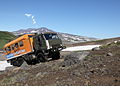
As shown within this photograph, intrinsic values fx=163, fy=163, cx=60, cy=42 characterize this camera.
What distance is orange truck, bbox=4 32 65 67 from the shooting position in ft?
58.0

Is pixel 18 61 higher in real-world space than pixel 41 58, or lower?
lower

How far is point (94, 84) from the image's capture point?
6.86 m

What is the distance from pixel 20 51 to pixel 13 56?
2.24 metres

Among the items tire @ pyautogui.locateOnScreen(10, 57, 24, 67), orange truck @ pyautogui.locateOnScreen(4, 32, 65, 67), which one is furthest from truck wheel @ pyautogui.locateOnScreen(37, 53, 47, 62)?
tire @ pyautogui.locateOnScreen(10, 57, 24, 67)

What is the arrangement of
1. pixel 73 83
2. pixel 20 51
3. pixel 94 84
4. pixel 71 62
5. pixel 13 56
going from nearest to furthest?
pixel 94 84 → pixel 73 83 → pixel 71 62 → pixel 20 51 → pixel 13 56

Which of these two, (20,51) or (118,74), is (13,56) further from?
(118,74)

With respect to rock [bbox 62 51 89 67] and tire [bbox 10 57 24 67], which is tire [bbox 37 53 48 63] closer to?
tire [bbox 10 57 24 67]

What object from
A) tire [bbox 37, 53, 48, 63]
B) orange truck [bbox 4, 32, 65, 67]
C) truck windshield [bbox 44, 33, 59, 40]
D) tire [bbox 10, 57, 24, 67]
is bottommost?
tire [bbox 10, 57, 24, 67]

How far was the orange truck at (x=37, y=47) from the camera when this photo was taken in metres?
17.7

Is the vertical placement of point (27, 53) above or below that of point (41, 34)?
below

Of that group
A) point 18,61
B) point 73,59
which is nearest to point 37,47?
point 18,61

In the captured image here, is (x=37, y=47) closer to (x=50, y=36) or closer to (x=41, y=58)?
(x=41, y=58)

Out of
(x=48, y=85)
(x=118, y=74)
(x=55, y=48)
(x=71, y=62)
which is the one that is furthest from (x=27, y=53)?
(x=118, y=74)

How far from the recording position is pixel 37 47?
18.3m
